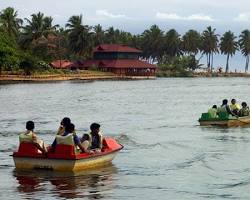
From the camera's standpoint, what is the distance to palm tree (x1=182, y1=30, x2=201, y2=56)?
17362 cm

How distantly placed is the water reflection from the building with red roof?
371 feet

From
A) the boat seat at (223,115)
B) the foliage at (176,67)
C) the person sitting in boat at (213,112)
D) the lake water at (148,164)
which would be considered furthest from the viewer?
the foliage at (176,67)

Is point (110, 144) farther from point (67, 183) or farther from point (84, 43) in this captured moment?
point (84, 43)

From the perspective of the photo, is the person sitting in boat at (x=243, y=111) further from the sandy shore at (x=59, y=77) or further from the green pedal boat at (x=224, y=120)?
the sandy shore at (x=59, y=77)

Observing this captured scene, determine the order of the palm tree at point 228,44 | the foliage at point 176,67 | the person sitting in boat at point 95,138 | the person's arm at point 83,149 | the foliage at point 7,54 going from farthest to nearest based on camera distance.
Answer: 1. the palm tree at point 228,44
2. the foliage at point 176,67
3. the foliage at point 7,54
4. the person sitting in boat at point 95,138
5. the person's arm at point 83,149

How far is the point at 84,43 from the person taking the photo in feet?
420

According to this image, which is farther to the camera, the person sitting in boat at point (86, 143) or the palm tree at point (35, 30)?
the palm tree at point (35, 30)

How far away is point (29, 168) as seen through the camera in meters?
18.6

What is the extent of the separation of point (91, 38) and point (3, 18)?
24.9 metres

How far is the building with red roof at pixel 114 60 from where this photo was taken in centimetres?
13262

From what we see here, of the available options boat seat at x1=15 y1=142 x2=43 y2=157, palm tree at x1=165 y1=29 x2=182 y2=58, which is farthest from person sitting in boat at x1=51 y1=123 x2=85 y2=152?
palm tree at x1=165 y1=29 x2=182 y2=58

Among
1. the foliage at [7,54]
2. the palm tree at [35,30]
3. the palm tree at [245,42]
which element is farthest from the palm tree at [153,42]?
the foliage at [7,54]

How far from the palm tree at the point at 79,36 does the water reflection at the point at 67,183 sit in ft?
356

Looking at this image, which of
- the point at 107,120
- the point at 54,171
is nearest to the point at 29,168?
the point at 54,171
